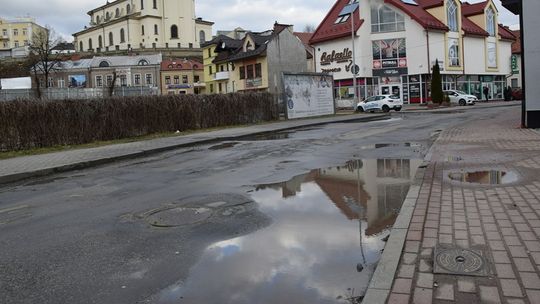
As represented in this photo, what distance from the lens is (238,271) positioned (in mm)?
4723

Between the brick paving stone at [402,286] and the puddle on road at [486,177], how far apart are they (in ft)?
14.5

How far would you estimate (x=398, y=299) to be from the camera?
12.5 feet

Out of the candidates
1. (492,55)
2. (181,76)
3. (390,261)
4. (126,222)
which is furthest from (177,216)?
(181,76)

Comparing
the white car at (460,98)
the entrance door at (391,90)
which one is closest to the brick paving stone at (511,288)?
the white car at (460,98)

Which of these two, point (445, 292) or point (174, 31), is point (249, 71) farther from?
point (174, 31)

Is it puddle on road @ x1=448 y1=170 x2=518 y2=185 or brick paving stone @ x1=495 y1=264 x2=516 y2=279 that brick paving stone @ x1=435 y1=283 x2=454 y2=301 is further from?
puddle on road @ x1=448 y1=170 x2=518 y2=185

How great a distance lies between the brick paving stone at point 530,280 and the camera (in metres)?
3.91

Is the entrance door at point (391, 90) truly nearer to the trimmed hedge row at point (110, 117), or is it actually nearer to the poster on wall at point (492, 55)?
the poster on wall at point (492, 55)

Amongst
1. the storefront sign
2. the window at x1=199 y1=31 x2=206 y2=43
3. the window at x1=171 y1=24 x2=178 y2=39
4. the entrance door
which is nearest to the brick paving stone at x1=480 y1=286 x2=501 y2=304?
the entrance door

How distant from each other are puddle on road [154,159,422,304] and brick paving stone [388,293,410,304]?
0.30 metres

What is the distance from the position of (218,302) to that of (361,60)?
51.5 m

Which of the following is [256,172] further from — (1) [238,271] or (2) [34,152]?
(2) [34,152]

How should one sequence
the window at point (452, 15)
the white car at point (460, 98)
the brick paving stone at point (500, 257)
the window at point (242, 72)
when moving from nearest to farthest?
the brick paving stone at point (500, 257)
the white car at point (460, 98)
the window at point (452, 15)
the window at point (242, 72)

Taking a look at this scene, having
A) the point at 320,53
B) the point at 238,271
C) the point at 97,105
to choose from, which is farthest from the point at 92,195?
the point at 320,53
